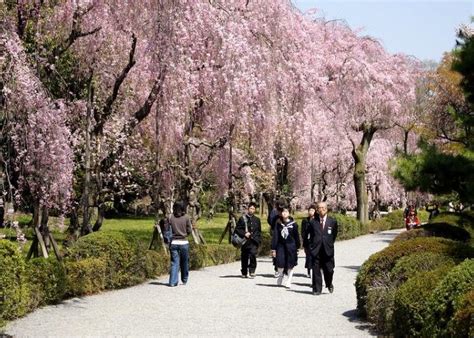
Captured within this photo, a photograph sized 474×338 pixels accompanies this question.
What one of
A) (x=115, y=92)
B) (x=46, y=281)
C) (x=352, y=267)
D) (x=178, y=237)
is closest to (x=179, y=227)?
(x=178, y=237)

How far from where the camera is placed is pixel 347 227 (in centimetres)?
3200

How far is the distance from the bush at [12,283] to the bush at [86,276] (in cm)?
179

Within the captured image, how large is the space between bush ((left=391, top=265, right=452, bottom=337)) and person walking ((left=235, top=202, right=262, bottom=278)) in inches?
288

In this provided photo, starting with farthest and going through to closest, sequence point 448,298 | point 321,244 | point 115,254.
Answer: point 115,254, point 321,244, point 448,298

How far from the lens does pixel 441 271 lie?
7711 mm

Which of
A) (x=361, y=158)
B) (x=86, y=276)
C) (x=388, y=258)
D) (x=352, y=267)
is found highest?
(x=361, y=158)

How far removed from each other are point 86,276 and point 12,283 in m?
2.74

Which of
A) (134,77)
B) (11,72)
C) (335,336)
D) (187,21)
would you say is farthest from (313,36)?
(335,336)

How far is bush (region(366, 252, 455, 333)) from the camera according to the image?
8.64 metres

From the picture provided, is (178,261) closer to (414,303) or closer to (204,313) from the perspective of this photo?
(204,313)

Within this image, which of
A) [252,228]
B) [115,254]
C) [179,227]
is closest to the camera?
[115,254]

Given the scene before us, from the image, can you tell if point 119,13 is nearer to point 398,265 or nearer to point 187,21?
point 187,21

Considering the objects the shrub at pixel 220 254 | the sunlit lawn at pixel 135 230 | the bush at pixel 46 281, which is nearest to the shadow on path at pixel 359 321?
the bush at pixel 46 281

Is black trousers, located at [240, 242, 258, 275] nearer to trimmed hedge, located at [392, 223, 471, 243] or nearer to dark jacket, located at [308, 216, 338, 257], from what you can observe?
dark jacket, located at [308, 216, 338, 257]
